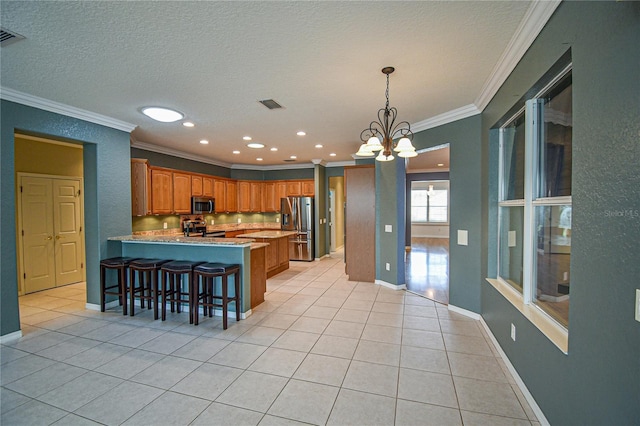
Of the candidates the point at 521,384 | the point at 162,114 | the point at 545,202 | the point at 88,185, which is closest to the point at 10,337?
the point at 88,185

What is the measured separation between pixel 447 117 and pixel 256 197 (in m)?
5.75

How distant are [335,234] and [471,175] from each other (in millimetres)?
5774

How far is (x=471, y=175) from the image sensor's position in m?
3.57

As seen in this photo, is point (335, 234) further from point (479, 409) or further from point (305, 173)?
point (479, 409)

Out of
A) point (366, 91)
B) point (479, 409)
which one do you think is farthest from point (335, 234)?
point (479, 409)

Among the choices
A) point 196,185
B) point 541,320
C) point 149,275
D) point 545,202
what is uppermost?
→ point 196,185

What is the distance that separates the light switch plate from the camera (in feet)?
12.0

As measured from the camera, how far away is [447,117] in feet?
12.7

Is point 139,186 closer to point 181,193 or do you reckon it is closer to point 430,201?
point 181,193

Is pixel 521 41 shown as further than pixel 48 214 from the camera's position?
No

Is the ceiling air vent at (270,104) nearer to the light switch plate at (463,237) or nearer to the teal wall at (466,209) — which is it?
the teal wall at (466,209)

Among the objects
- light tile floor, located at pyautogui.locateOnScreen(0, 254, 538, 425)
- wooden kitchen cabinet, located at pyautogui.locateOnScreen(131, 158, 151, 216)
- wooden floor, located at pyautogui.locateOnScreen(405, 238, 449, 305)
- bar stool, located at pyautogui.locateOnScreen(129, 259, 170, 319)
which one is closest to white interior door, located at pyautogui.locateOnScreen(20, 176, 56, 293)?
light tile floor, located at pyautogui.locateOnScreen(0, 254, 538, 425)

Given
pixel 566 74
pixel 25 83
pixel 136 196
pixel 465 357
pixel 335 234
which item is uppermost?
pixel 25 83

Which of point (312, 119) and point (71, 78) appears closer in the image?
point (71, 78)
